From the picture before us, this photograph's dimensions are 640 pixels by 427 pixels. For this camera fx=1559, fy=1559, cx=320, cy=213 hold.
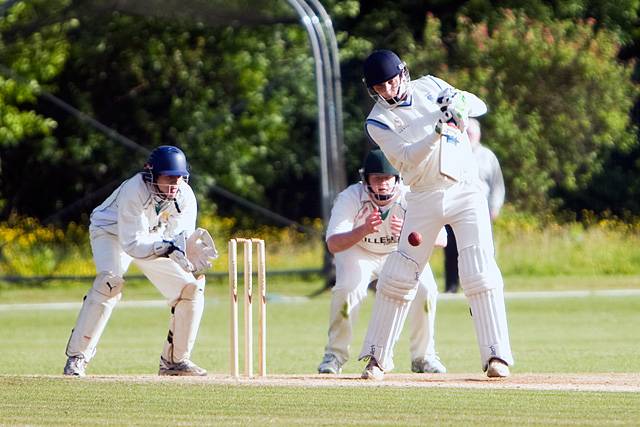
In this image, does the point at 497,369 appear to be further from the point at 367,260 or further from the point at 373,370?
the point at 367,260

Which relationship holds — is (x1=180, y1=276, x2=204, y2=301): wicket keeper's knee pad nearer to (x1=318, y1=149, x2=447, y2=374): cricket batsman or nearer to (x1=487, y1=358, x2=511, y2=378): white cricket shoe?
(x1=318, y1=149, x2=447, y2=374): cricket batsman

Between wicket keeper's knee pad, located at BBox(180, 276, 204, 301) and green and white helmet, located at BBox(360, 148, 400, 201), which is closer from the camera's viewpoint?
wicket keeper's knee pad, located at BBox(180, 276, 204, 301)

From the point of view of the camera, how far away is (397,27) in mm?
31156

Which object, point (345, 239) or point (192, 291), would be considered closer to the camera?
point (192, 291)

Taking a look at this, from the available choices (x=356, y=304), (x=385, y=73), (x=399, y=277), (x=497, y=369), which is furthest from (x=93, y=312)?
(x=497, y=369)

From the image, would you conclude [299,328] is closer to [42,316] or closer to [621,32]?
[42,316]

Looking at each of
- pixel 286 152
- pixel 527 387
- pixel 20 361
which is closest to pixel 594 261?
pixel 286 152

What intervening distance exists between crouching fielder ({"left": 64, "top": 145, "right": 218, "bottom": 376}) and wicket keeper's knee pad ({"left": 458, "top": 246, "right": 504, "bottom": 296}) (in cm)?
168

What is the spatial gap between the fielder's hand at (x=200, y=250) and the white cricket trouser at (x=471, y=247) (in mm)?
1201

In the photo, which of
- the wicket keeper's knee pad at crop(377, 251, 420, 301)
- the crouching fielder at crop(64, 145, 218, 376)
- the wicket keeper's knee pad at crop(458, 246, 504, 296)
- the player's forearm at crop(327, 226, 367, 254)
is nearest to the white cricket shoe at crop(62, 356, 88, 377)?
the crouching fielder at crop(64, 145, 218, 376)

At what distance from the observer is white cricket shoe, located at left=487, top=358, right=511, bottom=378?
907cm

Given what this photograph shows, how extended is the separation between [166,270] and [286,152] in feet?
67.7

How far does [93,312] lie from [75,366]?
367 millimetres

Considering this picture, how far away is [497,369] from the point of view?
9102 mm
